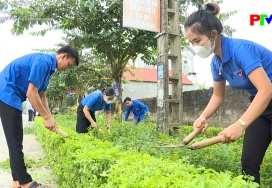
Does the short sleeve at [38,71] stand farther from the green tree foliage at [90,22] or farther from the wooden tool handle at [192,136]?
the green tree foliage at [90,22]

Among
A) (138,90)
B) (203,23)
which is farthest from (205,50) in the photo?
(138,90)

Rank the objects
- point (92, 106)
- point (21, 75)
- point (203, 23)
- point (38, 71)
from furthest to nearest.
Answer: point (92, 106) < point (21, 75) < point (38, 71) < point (203, 23)

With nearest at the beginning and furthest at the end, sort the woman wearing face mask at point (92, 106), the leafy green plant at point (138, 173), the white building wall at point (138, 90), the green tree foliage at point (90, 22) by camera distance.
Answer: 1. the leafy green plant at point (138, 173)
2. the woman wearing face mask at point (92, 106)
3. the green tree foliage at point (90, 22)
4. the white building wall at point (138, 90)

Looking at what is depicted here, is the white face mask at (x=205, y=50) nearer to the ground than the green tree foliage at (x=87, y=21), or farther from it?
nearer to the ground

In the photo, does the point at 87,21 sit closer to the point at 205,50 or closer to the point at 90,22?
the point at 90,22

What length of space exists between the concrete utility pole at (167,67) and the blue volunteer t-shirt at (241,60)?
3.07 metres

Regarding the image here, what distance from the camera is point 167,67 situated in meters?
5.48

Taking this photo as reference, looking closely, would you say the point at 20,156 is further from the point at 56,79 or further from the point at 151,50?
the point at 56,79

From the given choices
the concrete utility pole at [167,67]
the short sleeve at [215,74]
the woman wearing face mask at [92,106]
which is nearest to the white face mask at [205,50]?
the short sleeve at [215,74]

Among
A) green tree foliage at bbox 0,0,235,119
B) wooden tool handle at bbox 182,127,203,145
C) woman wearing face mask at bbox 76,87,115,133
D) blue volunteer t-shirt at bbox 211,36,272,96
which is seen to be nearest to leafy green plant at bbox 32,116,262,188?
wooden tool handle at bbox 182,127,203,145

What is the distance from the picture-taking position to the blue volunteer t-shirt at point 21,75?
301 cm

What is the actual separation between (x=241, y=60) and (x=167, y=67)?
11.3 ft

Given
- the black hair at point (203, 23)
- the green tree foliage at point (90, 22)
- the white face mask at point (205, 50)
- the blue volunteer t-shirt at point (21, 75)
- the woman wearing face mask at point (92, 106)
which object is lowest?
the woman wearing face mask at point (92, 106)

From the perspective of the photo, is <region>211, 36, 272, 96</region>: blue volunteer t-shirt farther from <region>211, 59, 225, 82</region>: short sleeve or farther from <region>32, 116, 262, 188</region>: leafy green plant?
<region>32, 116, 262, 188</region>: leafy green plant
